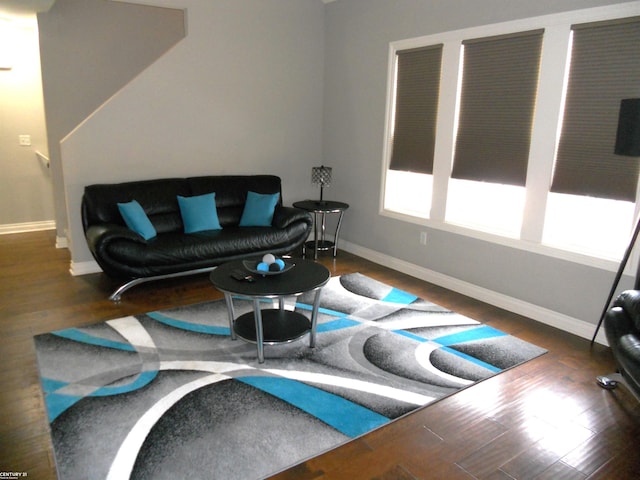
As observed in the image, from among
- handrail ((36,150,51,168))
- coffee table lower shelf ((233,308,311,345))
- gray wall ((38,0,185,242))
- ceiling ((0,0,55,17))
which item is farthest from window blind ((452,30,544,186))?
handrail ((36,150,51,168))

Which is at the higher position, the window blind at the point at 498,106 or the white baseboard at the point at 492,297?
the window blind at the point at 498,106

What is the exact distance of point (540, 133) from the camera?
11.5 feet

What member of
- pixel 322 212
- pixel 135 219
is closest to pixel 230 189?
pixel 322 212

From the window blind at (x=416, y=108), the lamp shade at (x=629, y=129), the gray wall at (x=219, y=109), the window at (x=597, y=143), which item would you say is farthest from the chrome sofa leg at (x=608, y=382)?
the gray wall at (x=219, y=109)

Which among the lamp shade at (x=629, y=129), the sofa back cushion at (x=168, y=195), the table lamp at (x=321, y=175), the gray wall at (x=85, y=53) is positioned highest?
the gray wall at (x=85, y=53)

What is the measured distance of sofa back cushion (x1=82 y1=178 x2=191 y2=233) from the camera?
13.6ft

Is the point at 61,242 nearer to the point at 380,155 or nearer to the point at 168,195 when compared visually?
the point at 168,195

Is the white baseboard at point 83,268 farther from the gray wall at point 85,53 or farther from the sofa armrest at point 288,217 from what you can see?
the sofa armrest at point 288,217

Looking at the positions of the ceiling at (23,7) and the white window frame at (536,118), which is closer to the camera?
the white window frame at (536,118)

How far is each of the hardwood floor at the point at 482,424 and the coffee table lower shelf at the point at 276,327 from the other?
0.92m

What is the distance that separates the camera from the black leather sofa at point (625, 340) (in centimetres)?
229

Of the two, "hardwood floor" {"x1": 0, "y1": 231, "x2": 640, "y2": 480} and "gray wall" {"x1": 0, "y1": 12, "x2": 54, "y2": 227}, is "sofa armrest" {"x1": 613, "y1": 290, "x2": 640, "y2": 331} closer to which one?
"hardwood floor" {"x1": 0, "y1": 231, "x2": 640, "y2": 480}

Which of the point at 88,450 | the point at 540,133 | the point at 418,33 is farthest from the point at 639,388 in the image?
the point at 418,33

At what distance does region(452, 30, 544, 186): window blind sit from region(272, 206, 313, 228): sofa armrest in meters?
1.59
